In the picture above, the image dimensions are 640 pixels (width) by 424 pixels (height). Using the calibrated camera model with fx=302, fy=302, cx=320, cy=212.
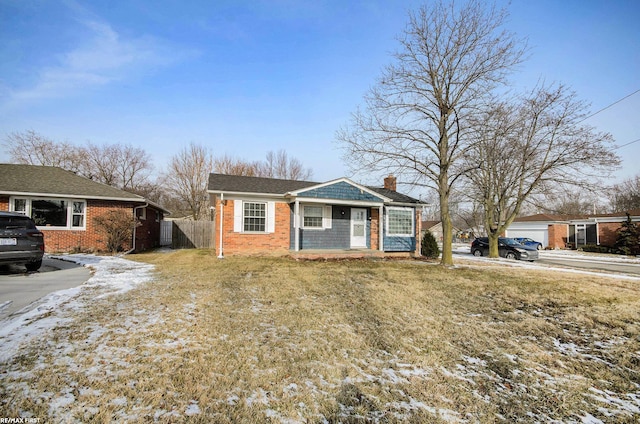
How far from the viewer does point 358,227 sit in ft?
50.8

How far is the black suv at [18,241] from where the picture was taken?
766 centimetres

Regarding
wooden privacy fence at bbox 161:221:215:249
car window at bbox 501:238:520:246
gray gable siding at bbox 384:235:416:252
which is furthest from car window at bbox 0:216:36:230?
car window at bbox 501:238:520:246

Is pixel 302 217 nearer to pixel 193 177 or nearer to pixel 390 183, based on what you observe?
pixel 390 183

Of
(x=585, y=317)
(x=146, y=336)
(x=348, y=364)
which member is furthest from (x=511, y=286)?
(x=146, y=336)

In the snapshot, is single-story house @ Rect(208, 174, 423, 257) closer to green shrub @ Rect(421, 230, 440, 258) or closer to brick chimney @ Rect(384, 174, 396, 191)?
green shrub @ Rect(421, 230, 440, 258)

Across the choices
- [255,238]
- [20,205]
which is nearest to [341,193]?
[255,238]

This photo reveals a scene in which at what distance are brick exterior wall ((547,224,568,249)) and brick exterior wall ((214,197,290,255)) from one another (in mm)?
30498

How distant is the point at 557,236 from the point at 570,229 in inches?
73.8

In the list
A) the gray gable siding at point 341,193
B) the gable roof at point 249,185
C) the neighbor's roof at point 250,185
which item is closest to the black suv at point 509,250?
the neighbor's roof at point 250,185

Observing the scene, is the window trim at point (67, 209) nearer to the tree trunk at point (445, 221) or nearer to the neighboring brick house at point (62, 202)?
the neighboring brick house at point (62, 202)

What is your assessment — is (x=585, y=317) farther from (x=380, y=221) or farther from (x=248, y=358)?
(x=380, y=221)

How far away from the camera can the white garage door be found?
104 ft

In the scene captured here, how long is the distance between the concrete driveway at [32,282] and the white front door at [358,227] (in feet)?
35.1

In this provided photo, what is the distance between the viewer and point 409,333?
15.7ft
